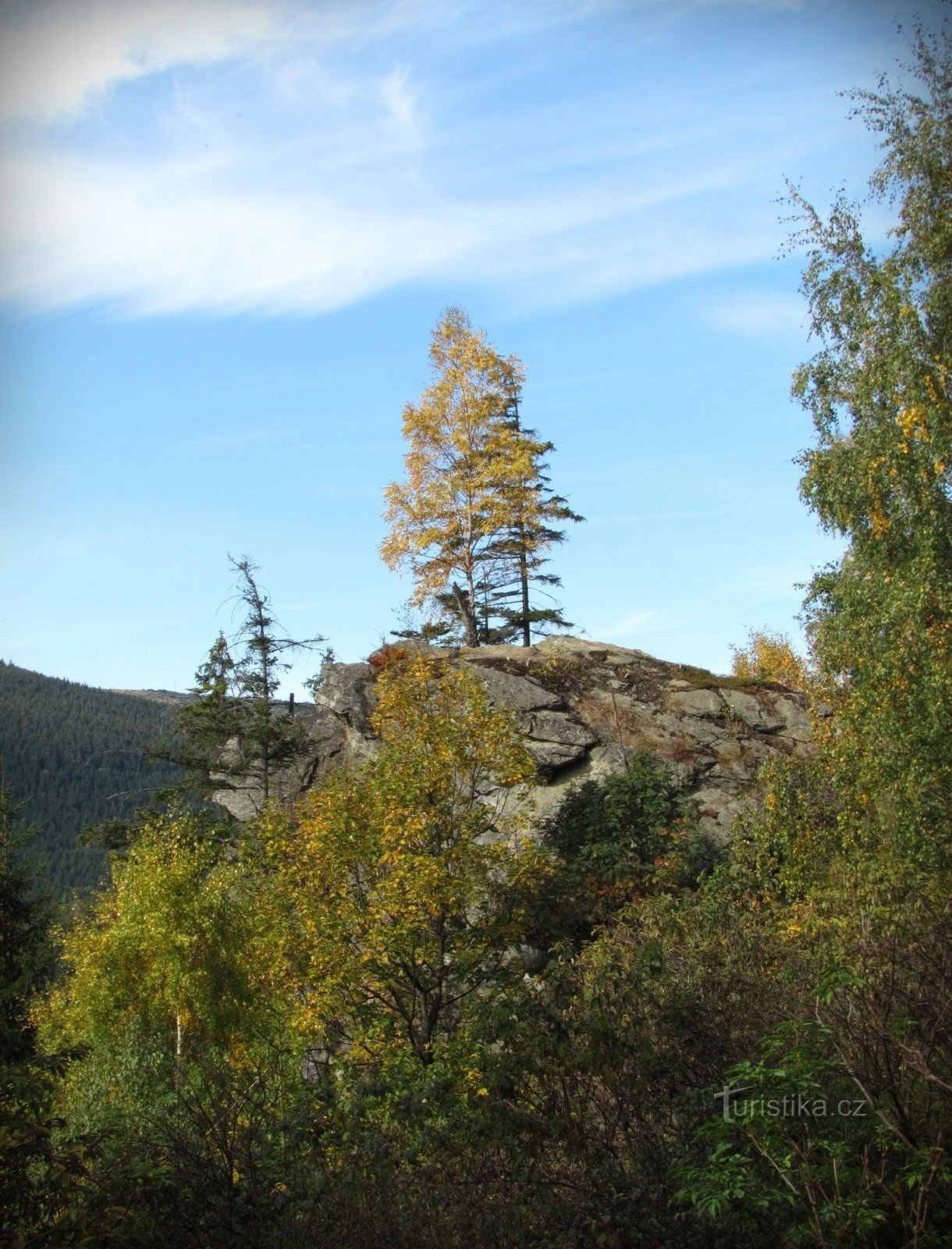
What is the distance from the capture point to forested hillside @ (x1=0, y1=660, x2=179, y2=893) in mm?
96438

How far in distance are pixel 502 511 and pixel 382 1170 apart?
1016 inches

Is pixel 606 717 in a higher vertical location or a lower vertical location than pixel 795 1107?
higher

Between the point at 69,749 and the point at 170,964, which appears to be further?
the point at 69,749

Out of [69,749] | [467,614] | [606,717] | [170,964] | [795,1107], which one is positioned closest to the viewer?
[795,1107]

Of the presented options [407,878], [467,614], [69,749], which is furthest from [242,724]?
[69,749]

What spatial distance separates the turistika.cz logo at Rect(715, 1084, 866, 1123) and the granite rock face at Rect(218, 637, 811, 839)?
18.2 meters

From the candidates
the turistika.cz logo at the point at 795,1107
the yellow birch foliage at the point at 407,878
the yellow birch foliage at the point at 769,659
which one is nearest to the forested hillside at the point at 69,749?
the yellow birch foliage at the point at 769,659

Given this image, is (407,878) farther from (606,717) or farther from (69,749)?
(69,749)

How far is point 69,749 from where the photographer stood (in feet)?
369

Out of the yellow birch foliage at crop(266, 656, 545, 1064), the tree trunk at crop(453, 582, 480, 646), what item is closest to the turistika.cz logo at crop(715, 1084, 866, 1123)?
the yellow birch foliage at crop(266, 656, 545, 1064)

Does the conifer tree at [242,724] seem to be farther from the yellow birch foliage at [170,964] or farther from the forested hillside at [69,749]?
the forested hillside at [69,749]

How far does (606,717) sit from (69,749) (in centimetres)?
9655

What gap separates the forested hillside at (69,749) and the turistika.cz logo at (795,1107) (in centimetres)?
8446

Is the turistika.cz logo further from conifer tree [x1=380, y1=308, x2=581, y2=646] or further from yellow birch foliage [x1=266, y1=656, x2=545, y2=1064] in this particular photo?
conifer tree [x1=380, y1=308, x2=581, y2=646]
